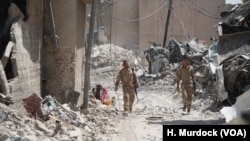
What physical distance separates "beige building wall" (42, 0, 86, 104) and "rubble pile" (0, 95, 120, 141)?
3.63 ft

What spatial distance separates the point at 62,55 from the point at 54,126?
301cm

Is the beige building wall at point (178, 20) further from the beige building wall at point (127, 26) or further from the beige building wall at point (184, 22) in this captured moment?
the beige building wall at point (127, 26)

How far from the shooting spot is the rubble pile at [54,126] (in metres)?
6.26

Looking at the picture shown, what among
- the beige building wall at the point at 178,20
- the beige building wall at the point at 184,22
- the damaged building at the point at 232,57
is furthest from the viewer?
the beige building wall at the point at 184,22

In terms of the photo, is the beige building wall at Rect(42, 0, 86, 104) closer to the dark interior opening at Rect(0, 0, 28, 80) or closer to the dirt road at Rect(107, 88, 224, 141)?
the dark interior opening at Rect(0, 0, 28, 80)

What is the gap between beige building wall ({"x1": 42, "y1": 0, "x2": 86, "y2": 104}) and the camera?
9703 millimetres

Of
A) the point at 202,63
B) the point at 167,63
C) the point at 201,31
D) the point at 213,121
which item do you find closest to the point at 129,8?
the point at 201,31

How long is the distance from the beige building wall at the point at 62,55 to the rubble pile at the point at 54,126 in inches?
43.6

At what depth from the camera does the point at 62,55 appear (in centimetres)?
A: 984

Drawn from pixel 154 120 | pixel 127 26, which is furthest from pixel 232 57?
pixel 127 26

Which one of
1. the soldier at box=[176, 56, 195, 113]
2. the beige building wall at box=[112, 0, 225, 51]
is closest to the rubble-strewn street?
the soldier at box=[176, 56, 195, 113]

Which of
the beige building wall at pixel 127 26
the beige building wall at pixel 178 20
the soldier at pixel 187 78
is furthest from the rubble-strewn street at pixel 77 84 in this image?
the beige building wall at pixel 127 26

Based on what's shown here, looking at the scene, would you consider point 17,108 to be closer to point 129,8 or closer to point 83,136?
point 83,136

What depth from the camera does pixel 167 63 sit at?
22578mm
